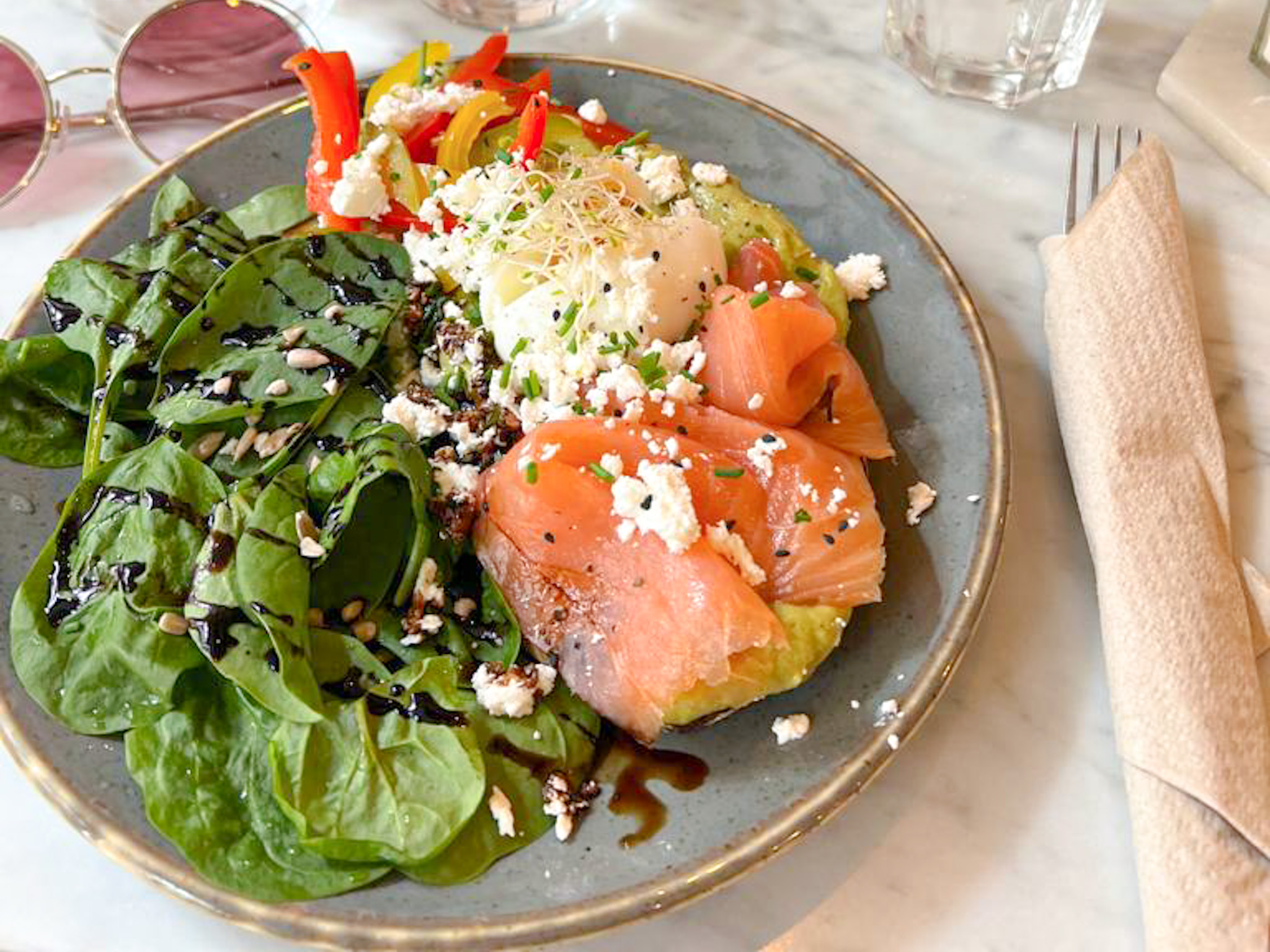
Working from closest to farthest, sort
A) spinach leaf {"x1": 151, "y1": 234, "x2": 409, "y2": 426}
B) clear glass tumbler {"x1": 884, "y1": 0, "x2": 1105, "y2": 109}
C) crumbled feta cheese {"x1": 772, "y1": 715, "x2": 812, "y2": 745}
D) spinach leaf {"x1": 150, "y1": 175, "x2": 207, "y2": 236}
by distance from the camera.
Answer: crumbled feta cheese {"x1": 772, "y1": 715, "x2": 812, "y2": 745}
spinach leaf {"x1": 151, "y1": 234, "x2": 409, "y2": 426}
spinach leaf {"x1": 150, "y1": 175, "x2": 207, "y2": 236}
clear glass tumbler {"x1": 884, "y1": 0, "x2": 1105, "y2": 109}

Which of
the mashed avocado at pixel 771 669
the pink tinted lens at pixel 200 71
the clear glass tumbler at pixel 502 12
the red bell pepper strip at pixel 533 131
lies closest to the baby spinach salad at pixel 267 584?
the mashed avocado at pixel 771 669

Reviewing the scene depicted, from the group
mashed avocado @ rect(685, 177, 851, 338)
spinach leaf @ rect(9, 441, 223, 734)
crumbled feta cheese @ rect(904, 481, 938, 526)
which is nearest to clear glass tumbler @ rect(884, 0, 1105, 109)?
mashed avocado @ rect(685, 177, 851, 338)

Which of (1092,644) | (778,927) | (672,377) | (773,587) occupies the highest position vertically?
(672,377)

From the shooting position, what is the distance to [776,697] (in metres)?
1.34

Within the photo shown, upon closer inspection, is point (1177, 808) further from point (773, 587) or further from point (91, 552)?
point (91, 552)

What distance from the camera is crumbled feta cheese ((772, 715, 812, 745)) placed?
1284 mm

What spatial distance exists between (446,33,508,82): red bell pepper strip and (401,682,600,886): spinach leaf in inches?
37.7

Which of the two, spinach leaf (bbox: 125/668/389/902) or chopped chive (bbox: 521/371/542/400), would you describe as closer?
spinach leaf (bbox: 125/668/389/902)

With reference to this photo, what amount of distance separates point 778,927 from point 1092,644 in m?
0.51

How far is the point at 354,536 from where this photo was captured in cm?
140

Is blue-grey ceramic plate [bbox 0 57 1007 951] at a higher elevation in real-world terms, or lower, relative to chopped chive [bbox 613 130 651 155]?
lower

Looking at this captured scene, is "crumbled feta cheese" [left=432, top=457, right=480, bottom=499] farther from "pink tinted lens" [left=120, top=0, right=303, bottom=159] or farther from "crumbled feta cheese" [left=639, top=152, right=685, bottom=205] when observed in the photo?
"pink tinted lens" [left=120, top=0, right=303, bottom=159]

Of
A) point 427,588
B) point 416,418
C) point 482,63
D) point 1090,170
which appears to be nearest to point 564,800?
point 427,588

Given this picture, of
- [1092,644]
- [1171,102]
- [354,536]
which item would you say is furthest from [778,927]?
[1171,102]
